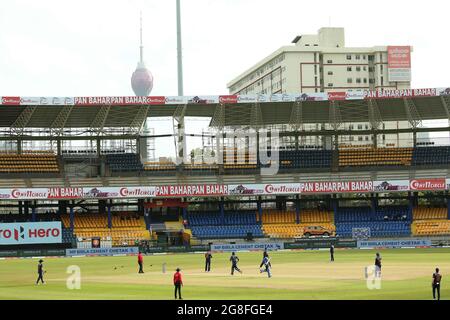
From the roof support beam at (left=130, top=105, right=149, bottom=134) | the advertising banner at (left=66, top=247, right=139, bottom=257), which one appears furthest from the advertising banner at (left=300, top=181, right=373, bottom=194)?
the advertising banner at (left=66, top=247, right=139, bottom=257)

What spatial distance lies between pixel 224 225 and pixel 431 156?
26896 mm

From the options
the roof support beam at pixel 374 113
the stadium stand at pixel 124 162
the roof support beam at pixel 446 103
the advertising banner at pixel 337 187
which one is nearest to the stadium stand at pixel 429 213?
the advertising banner at pixel 337 187

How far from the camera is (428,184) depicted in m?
82.6

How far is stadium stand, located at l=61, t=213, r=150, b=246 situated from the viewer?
78.9 m

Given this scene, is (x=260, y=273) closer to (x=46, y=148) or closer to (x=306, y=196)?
(x=306, y=196)

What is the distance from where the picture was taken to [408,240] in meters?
74.2

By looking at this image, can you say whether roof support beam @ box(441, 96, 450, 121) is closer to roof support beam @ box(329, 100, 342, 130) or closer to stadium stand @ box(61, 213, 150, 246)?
roof support beam @ box(329, 100, 342, 130)

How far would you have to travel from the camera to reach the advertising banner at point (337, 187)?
82.9 metres

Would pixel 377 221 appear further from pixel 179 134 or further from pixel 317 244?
pixel 179 134

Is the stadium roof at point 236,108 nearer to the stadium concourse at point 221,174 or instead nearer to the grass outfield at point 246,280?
the stadium concourse at point 221,174

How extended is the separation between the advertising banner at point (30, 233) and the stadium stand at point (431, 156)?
42719mm

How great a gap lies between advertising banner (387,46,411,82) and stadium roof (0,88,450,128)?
102843mm
